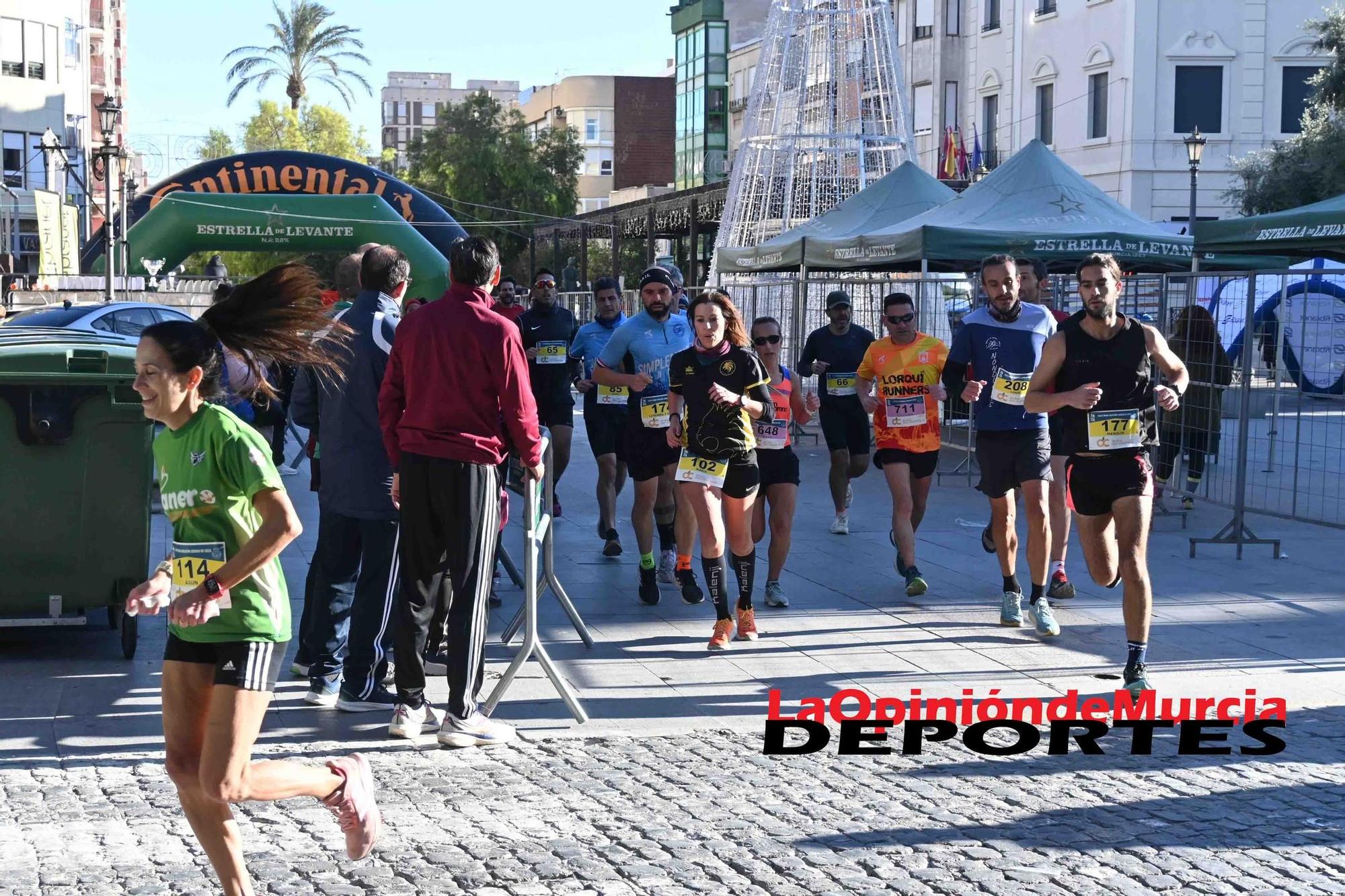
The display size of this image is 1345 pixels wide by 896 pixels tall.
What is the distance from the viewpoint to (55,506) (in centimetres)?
793

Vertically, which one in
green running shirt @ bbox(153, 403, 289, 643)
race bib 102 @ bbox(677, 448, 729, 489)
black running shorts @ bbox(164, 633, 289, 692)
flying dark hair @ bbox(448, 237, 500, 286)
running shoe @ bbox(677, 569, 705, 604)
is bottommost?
running shoe @ bbox(677, 569, 705, 604)

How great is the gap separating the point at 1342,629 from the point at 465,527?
513 cm

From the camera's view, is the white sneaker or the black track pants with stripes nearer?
the black track pants with stripes

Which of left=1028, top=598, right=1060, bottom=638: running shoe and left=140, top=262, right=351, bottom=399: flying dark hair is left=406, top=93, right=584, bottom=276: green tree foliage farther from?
left=140, top=262, right=351, bottom=399: flying dark hair

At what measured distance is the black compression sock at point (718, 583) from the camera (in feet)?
28.4

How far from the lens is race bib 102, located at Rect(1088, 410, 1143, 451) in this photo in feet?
24.9

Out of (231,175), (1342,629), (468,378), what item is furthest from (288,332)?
(231,175)

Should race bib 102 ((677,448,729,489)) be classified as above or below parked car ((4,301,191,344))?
below

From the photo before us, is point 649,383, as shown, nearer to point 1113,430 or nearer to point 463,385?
point 1113,430

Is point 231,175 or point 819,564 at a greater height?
point 231,175

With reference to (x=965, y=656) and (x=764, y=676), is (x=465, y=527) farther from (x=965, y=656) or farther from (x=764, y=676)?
(x=965, y=656)

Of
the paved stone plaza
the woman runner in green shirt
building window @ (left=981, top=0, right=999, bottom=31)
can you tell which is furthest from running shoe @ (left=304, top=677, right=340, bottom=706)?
building window @ (left=981, top=0, right=999, bottom=31)

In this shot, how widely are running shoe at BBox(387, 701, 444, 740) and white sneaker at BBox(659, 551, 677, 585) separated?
12.4 feet

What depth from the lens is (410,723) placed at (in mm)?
6828
